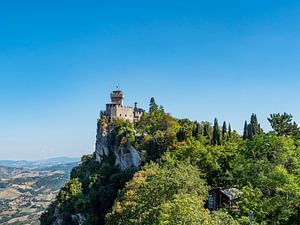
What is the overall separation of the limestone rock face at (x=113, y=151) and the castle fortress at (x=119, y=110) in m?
4.53

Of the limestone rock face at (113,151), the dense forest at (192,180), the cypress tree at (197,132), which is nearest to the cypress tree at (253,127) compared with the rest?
the dense forest at (192,180)

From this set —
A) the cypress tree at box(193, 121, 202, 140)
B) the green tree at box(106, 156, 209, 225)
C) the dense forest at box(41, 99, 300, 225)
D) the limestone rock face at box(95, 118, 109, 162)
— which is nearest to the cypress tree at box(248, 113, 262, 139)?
the dense forest at box(41, 99, 300, 225)

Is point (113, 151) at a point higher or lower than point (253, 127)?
lower

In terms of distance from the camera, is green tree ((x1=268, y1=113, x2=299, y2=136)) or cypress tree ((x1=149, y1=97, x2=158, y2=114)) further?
cypress tree ((x1=149, y1=97, x2=158, y2=114))

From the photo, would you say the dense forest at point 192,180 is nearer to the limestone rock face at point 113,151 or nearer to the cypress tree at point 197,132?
the cypress tree at point 197,132

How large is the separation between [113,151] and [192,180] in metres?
54.1

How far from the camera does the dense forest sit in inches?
1230

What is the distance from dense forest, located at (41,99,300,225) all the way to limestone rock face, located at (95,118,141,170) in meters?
1.37

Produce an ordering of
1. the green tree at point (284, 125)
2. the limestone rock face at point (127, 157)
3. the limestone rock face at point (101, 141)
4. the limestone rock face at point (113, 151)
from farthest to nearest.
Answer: the limestone rock face at point (101, 141) < the limestone rock face at point (113, 151) < the limestone rock face at point (127, 157) < the green tree at point (284, 125)

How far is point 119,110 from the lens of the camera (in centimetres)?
9731

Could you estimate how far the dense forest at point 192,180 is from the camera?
31234 millimetres

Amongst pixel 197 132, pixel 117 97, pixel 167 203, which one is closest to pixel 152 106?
pixel 117 97

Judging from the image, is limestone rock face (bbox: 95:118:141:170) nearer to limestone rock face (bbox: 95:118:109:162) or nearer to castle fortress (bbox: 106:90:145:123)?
limestone rock face (bbox: 95:118:109:162)

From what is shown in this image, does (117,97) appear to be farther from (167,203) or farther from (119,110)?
(167,203)
